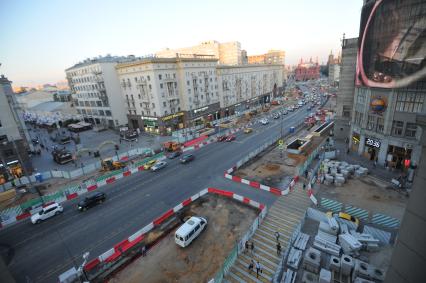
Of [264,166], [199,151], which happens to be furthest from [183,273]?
[199,151]

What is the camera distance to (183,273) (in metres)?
17.8

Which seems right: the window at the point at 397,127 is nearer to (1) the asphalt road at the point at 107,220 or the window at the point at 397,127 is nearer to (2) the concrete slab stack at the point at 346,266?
(1) the asphalt road at the point at 107,220

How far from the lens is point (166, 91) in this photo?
62562 mm

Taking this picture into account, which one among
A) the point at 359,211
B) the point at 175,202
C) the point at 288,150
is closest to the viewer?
the point at 359,211

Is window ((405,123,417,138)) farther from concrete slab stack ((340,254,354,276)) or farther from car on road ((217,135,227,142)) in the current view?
car on road ((217,135,227,142))

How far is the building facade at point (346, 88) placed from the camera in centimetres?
4309

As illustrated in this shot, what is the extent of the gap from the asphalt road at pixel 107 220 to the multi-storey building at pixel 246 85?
4986 centimetres

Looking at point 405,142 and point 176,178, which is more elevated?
point 405,142

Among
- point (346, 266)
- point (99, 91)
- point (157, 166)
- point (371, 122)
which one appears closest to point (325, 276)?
point (346, 266)

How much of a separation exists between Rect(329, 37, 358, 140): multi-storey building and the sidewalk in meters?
4.67

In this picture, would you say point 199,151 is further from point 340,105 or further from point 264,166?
point 340,105

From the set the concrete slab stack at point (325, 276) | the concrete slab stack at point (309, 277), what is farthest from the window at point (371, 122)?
the concrete slab stack at point (309, 277)

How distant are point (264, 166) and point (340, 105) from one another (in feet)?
82.9

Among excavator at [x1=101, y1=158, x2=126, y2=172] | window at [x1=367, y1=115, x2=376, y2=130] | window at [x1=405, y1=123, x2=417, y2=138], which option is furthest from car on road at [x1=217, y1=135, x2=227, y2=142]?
window at [x1=405, y1=123, x2=417, y2=138]
